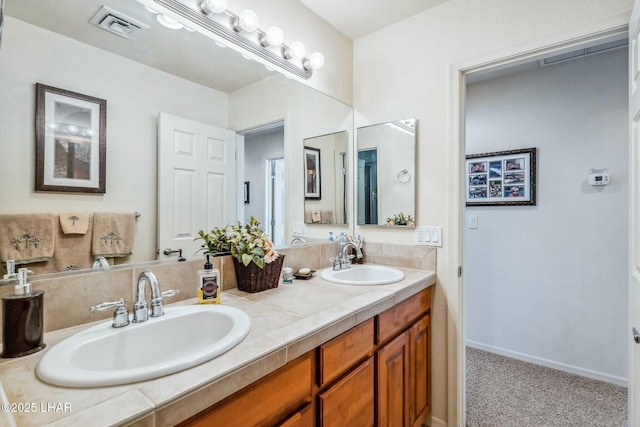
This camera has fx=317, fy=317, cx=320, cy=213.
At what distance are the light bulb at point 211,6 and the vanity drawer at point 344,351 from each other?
1429mm

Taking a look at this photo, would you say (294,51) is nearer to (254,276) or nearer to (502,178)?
(254,276)

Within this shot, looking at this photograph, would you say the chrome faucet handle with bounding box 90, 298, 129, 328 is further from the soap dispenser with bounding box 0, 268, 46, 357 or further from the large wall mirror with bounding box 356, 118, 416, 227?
the large wall mirror with bounding box 356, 118, 416, 227

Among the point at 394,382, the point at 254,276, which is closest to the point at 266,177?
the point at 254,276

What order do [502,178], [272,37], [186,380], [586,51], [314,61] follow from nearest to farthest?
[186,380] → [272,37] → [314,61] → [586,51] → [502,178]

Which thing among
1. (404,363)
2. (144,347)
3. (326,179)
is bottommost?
(404,363)

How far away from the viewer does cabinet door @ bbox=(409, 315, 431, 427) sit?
1.62 meters

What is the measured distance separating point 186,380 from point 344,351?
24.0 inches

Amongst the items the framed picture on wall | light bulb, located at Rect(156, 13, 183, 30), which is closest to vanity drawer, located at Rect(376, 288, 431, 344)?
the framed picture on wall

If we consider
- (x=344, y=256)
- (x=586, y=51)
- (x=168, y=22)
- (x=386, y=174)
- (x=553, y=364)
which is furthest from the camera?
(x=553, y=364)

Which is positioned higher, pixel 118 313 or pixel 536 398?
pixel 118 313

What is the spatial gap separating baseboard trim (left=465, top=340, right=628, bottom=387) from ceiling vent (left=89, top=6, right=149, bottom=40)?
10.6 ft

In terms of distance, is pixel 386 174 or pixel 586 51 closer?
pixel 386 174

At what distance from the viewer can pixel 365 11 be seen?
1.92 m

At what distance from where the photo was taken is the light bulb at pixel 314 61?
186 cm
